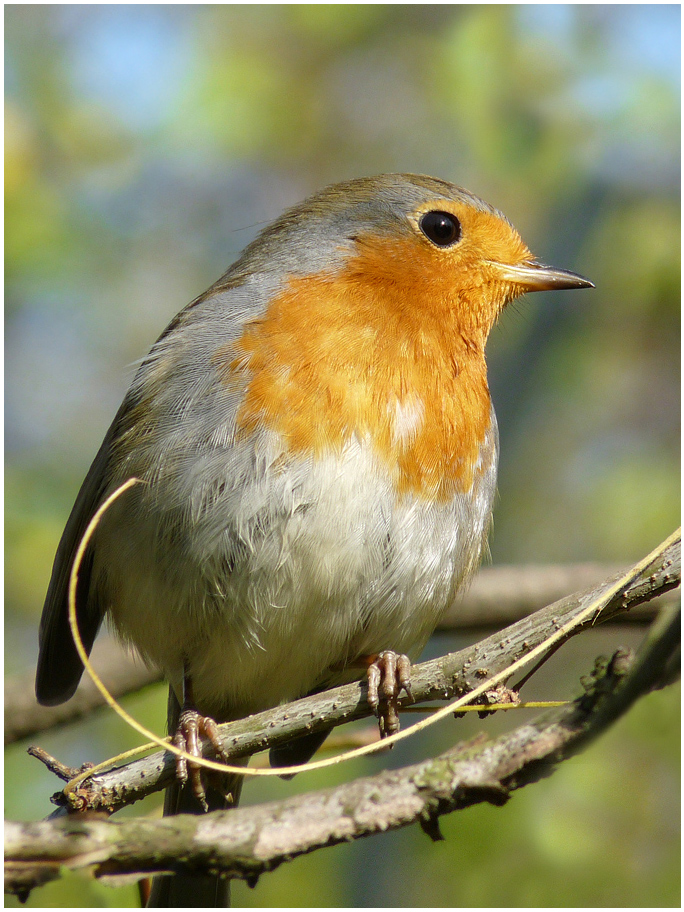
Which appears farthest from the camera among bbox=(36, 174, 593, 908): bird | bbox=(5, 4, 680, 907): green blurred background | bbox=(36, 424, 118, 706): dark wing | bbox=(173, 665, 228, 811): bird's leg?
bbox=(5, 4, 680, 907): green blurred background

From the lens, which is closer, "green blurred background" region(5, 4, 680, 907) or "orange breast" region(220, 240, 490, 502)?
"orange breast" region(220, 240, 490, 502)

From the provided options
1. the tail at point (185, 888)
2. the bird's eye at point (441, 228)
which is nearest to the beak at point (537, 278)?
the bird's eye at point (441, 228)

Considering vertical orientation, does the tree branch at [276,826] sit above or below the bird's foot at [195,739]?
above

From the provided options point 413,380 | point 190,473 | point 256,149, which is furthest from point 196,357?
point 256,149

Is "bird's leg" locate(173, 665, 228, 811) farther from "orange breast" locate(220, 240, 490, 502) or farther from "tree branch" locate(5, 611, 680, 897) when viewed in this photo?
"orange breast" locate(220, 240, 490, 502)

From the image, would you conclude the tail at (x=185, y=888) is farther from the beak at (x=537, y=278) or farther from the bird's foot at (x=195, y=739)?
the beak at (x=537, y=278)

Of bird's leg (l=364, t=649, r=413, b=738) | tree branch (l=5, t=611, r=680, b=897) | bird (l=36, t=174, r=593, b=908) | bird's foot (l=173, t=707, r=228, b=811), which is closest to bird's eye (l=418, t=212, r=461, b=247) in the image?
bird (l=36, t=174, r=593, b=908)

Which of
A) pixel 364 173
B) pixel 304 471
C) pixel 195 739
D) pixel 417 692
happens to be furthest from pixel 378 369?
pixel 364 173
